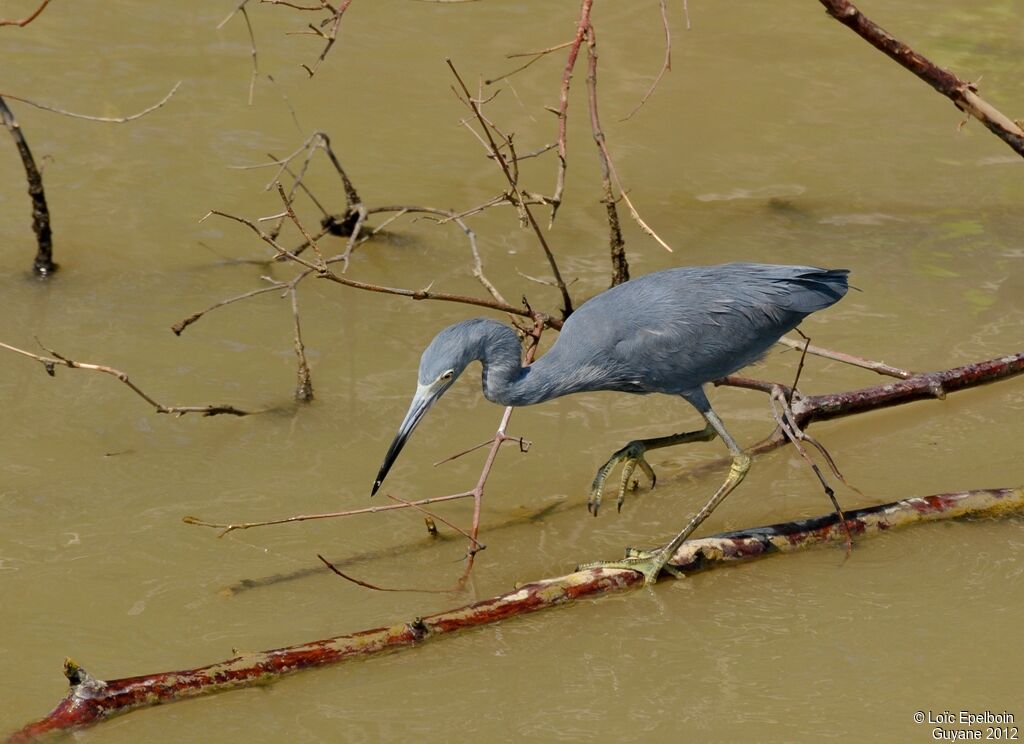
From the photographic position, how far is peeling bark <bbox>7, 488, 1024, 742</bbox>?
356cm

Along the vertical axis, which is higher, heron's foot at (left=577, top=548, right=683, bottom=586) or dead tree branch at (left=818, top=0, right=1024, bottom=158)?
dead tree branch at (left=818, top=0, right=1024, bottom=158)

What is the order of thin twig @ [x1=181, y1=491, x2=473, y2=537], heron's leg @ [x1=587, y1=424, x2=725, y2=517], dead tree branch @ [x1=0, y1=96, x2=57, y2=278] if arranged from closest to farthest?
thin twig @ [x1=181, y1=491, x2=473, y2=537], heron's leg @ [x1=587, y1=424, x2=725, y2=517], dead tree branch @ [x1=0, y1=96, x2=57, y2=278]

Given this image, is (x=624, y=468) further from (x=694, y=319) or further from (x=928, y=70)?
→ (x=928, y=70)

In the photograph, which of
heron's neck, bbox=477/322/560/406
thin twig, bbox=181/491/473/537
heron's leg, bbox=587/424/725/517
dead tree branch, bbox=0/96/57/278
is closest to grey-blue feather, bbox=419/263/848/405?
heron's neck, bbox=477/322/560/406

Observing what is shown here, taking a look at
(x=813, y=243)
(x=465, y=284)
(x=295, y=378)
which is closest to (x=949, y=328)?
(x=813, y=243)

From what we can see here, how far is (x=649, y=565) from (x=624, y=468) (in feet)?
1.56

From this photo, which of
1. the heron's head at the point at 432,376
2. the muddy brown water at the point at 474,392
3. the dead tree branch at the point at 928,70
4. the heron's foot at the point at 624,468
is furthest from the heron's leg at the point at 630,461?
the dead tree branch at the point at 928,70

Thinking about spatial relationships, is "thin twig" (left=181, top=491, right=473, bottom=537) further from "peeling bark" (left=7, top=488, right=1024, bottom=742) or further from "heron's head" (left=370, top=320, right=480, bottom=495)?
"peeling bark" (left=7, top=488, right=1024, bottom=742)

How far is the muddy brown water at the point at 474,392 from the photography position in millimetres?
3922

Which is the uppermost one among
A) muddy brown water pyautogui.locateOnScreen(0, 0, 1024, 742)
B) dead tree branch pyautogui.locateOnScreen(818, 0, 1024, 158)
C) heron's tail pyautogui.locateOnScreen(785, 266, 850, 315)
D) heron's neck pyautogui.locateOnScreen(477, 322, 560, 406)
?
dead tree branch pyautogui.locateOnScreen(818, 0, 1024, 158)

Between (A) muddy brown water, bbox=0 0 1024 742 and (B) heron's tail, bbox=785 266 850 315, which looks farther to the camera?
(B) heron's tail, bbox=785 266 850 315

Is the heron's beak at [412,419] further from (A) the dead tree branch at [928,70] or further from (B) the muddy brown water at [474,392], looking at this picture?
(A) the dead tree branch at [928,70]

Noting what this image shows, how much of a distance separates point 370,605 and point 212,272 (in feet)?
8.42

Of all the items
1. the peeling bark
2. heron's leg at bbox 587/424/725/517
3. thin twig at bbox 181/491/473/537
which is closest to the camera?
the peeling bark
